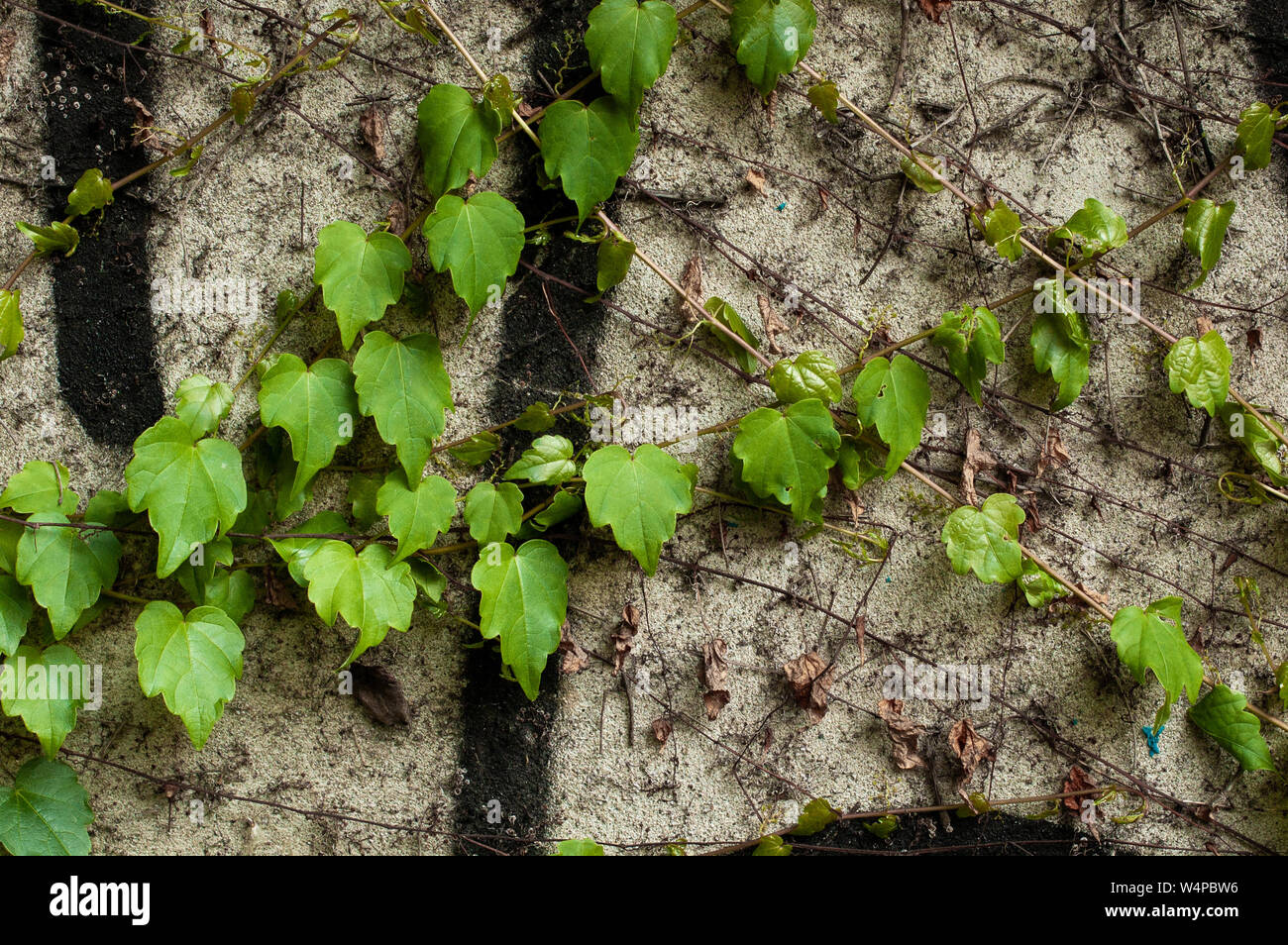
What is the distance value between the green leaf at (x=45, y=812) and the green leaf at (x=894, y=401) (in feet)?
7.38

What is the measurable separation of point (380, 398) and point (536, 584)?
1.97ft

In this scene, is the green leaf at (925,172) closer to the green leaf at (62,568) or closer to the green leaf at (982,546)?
the green leaf at (982,546)

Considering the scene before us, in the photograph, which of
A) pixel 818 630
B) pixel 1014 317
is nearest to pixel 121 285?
pixel 818 630

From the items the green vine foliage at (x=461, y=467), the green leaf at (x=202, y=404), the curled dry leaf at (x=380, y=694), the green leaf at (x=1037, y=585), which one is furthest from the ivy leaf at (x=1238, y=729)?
the green leaf at (x=202, y=404)

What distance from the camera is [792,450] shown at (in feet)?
7.06

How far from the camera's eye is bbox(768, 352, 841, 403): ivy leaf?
221 cm

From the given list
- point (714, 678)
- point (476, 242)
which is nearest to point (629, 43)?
point (476, 242)

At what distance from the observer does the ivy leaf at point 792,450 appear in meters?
2.14

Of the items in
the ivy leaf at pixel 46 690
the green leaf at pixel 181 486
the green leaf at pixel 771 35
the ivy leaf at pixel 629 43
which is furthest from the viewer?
the green leaf at pixel 771 35

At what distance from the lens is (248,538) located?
217 cm

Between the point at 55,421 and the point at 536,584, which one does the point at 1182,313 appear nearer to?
the point at 536,584

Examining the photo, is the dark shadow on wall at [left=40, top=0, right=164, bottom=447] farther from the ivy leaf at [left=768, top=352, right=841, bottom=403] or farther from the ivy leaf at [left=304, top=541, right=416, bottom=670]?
the ivy leaf at [left=768, top=352, right=841, bottom=403]

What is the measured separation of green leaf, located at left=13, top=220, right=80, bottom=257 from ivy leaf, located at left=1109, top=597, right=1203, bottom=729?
2950mm

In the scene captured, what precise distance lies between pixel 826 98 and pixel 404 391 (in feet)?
4.54
